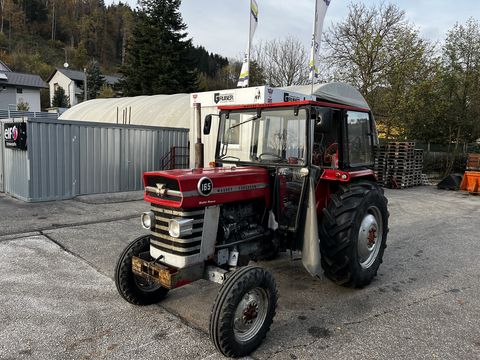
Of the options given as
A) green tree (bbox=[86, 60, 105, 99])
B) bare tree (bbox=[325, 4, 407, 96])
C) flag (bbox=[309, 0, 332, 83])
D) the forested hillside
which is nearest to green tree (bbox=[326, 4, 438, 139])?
bare tree (bbox=[325, 4, 407, 96])

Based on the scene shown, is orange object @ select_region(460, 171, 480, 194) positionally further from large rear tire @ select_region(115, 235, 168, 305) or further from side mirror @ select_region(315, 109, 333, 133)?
large rear tire @ select_region(115, 235, 168, 305)

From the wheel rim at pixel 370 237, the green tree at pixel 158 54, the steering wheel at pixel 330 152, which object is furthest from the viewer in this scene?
the green tree at pixel 158 54

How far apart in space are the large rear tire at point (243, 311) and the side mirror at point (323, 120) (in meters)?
1.60

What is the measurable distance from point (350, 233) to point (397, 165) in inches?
466

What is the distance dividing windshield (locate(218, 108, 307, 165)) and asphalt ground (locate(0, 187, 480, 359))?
1493 mm

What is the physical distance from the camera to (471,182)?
546 inches

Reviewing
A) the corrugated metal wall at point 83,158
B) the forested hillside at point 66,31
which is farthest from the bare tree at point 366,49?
the forested hillside at point 66,31

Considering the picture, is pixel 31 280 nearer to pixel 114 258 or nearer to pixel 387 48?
pixel 114 258

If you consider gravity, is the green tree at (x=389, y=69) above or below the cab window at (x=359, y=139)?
above

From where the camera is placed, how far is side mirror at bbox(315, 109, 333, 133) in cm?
372

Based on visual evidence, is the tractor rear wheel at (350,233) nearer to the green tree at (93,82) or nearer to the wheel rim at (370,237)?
the wheel rim at (370,237)

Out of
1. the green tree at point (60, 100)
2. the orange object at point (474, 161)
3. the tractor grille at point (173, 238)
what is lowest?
the tractor grille at point (173, 238)

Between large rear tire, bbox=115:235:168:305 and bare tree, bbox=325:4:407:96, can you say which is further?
bare tree, bbox=325:4:407:96

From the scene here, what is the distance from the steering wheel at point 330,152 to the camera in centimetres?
422
